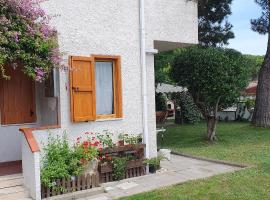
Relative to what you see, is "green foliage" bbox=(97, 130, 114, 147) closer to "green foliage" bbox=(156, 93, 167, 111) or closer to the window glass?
the window glass

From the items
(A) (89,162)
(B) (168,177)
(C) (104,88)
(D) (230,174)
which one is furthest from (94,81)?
(D) (230,174)

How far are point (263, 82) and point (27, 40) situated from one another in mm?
15221

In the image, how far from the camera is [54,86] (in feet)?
28.4

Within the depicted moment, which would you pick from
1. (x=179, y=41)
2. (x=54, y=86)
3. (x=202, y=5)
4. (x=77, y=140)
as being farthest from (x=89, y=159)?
(x=202, y=5)

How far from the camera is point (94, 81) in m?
Result: 8.97

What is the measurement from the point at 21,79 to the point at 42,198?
11.7 ft

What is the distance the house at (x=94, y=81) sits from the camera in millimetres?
8617

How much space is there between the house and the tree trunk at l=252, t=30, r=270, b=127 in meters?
10.3

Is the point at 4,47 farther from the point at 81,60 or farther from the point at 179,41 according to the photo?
the point at 179,41

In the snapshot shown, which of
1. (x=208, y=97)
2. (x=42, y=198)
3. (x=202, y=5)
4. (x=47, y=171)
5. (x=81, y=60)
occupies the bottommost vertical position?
Answer: (x=42, y=198)

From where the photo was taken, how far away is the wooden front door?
31.5ft

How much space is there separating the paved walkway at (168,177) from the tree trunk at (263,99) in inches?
382

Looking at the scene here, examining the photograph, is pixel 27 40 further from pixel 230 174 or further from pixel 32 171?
pixel 230 174

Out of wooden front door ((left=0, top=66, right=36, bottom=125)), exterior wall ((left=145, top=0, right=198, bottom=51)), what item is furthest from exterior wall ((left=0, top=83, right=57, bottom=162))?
exterior wall ((left=145, top=0, right=198, bottom=51))
